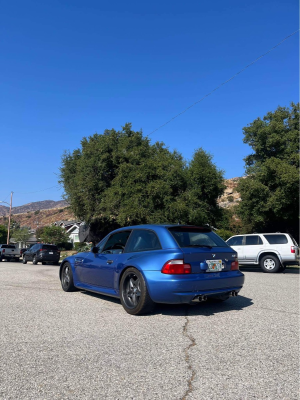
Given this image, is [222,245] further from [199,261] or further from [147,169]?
[147,169]

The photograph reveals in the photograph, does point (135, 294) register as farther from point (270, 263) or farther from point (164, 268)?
point (270, 263)

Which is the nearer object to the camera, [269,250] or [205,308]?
[205,308]

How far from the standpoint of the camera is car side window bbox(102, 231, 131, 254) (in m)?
6.67

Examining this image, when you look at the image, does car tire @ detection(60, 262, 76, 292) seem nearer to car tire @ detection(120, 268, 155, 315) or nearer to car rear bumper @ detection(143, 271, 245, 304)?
car tire @ detection(120, 268, 155, 315)

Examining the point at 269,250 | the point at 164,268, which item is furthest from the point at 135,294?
the point at 269,250

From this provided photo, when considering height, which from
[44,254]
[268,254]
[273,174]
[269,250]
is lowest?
[44,254]

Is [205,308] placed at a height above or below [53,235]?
below

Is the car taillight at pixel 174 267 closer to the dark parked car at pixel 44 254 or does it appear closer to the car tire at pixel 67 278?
the car tire at pixel 67 278

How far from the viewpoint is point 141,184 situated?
23.9 metres

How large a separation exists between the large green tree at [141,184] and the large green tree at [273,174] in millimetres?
3447

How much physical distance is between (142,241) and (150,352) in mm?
2536

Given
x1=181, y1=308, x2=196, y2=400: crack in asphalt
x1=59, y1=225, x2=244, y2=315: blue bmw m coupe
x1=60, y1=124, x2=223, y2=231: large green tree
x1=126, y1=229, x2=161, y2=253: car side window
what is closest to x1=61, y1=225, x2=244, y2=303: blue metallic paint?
x1=59, y1=225, x2=244, y2=315: blue bmw m coupe

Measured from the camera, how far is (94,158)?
88.7 ft

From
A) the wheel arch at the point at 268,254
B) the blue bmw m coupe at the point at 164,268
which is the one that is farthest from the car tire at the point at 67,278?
the wheel arch at the point at 268,254
